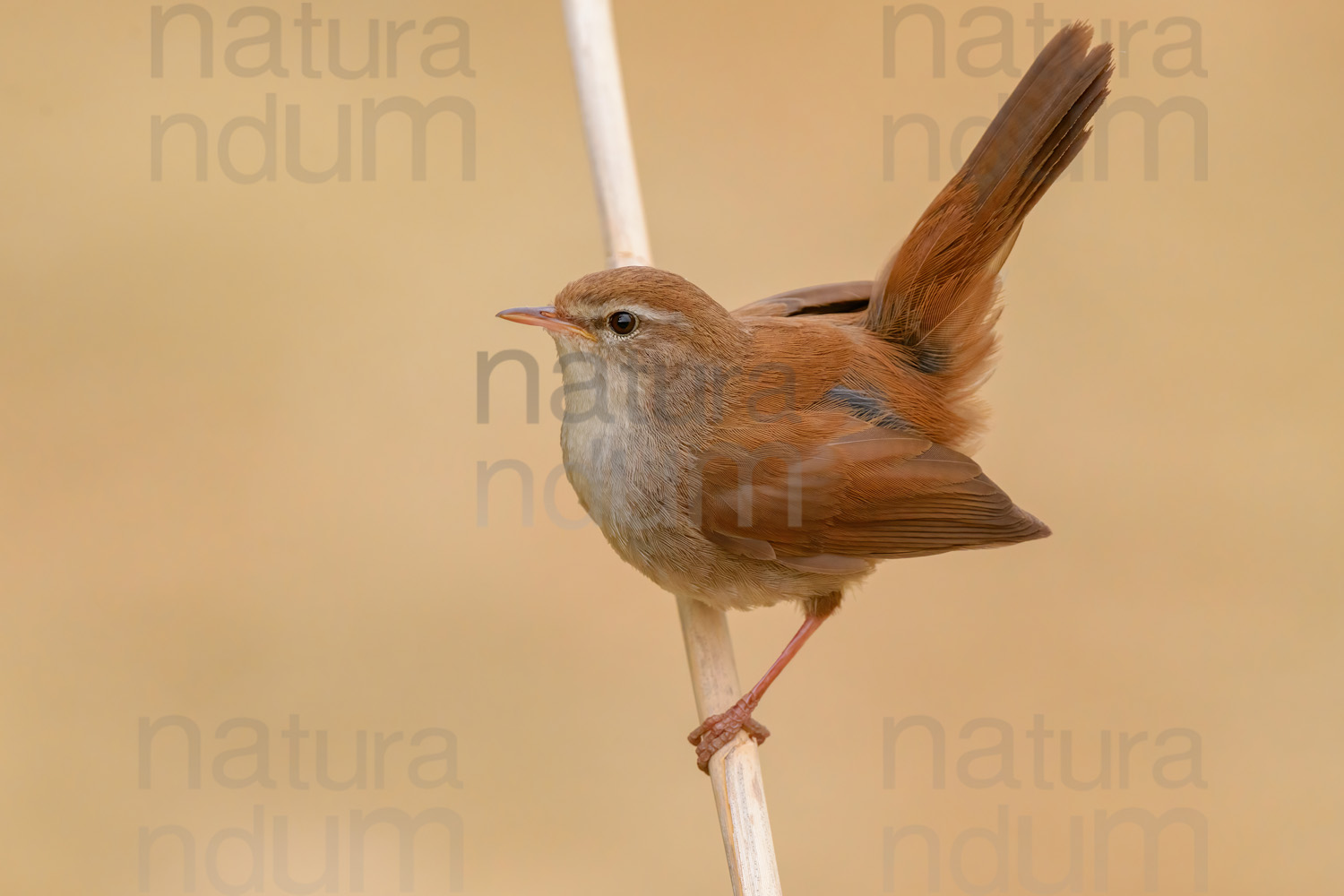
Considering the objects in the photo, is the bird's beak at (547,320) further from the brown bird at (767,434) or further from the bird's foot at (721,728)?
the bird's foot at (721,728)

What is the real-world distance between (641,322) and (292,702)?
2.94 m

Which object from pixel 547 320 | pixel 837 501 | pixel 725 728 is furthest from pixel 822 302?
pixel 725 728

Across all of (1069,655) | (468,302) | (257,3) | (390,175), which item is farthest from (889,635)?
(257,3)

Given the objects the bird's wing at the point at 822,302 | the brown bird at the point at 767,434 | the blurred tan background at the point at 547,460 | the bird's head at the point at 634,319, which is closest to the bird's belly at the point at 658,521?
the brown bird at the point at 767,434

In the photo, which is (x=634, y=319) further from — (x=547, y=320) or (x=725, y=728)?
(x=725, y=728)

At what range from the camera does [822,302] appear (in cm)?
367

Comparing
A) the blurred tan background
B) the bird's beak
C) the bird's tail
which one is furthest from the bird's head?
the blurred tan background

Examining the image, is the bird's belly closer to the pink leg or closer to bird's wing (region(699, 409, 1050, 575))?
bird's wing (region(699, 409, 1050, 575))

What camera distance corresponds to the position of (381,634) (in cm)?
529

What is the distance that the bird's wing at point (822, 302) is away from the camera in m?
3.64

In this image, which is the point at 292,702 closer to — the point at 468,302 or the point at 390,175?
the point at 468,302

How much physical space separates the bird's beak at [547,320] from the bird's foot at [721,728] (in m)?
1.06

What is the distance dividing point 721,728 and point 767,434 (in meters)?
0.79

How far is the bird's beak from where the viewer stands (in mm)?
3008
